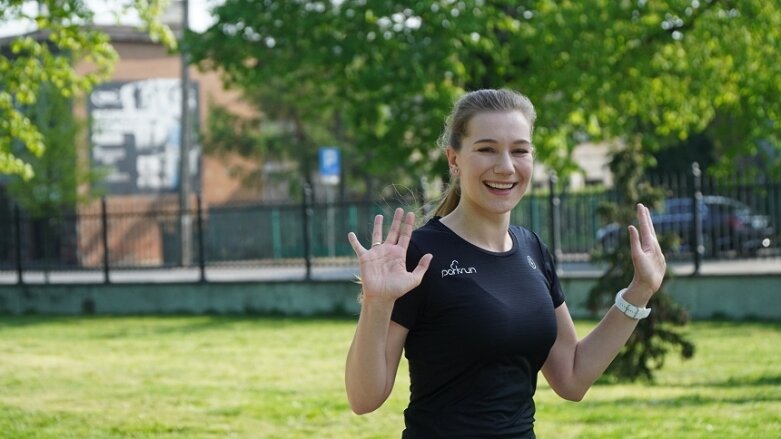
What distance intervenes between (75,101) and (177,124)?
387 inches

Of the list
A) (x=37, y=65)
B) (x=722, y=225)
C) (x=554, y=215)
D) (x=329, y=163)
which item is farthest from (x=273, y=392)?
(x=329, y=163)

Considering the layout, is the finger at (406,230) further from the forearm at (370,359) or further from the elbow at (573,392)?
the elbow at (573,392)

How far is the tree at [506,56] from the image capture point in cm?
2428

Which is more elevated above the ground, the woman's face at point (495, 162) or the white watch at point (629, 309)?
the woman's face at point (495, 162)

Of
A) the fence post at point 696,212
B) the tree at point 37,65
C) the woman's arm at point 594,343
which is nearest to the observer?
the woman's arm at point 594,343

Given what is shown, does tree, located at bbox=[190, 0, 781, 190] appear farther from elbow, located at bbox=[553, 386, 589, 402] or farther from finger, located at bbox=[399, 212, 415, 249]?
finger, located at bbox=[399, 212, 415, 249]

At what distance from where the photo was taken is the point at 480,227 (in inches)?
154

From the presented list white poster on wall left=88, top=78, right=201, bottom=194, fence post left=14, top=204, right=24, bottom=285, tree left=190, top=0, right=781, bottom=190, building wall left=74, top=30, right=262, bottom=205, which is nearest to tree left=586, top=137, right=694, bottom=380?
tree left=190, top=0, right=781, bottom=190

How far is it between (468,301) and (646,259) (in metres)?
0.64

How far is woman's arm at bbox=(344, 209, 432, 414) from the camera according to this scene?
3578 millimetres

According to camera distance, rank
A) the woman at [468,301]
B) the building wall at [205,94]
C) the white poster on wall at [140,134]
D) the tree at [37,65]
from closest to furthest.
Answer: the woman at [468,301] → the tree at [37,65] → the white poster on wall at [140,134] → the building wall at [205,94]

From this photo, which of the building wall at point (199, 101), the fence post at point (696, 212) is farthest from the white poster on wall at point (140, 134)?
the fence post at point (696, 212)

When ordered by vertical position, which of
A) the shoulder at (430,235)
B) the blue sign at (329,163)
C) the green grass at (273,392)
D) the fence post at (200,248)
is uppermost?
the blue sign at (329,163)

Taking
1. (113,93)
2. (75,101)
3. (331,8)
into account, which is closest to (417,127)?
(331,8)
